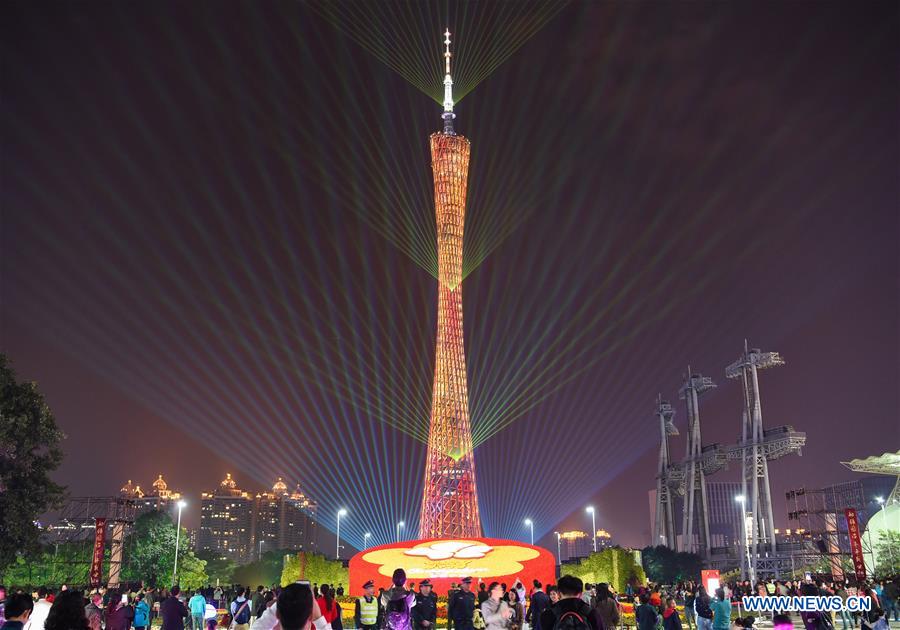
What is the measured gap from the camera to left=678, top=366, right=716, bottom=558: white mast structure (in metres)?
77.4

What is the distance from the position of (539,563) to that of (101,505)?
105ft

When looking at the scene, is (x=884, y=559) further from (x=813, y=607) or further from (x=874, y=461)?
(x=813, y=607)

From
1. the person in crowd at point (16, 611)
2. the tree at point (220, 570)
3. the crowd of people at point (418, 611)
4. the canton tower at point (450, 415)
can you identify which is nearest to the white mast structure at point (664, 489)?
the canton tower at point (450, 415)

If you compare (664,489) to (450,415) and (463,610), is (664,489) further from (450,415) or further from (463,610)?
(463,610)

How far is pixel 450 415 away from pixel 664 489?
44.5 metres

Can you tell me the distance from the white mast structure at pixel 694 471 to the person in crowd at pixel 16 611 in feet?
250

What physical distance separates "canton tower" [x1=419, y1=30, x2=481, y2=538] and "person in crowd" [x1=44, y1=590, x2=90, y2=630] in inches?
1873

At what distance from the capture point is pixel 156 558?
55.3 meters

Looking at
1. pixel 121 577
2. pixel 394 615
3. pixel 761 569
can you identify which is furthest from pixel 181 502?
pixel 761 569

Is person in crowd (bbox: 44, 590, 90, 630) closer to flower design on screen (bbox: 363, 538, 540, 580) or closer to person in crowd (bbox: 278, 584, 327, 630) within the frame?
person in crowd (bbox: 278, 584, 327, 630)

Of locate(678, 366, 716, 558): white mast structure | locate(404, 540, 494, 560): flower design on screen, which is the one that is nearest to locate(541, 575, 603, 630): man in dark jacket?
locate(404, 540, 494, 560): flower design on screen

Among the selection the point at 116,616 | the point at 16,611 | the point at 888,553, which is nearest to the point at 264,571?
the point at 888,553

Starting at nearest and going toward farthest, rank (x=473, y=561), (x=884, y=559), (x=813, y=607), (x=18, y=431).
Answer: (x=813, y=607)
(x=18, y=431)
(x=473, y=561)
(x=884, y=559)

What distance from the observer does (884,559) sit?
173 ft
